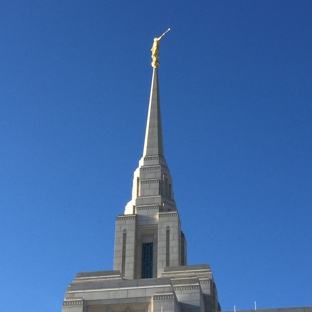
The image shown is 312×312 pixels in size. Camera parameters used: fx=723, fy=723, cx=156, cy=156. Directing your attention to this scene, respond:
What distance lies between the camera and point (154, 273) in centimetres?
5078

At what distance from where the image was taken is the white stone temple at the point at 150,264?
44.6 metres

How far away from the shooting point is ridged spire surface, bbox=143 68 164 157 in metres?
57.9

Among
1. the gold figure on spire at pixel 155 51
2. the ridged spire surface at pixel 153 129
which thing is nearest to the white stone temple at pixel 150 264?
the ridged spire surface at pixel 153 129

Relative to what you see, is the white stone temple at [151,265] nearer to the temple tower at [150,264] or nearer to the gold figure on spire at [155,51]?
the temple tower at [150,264]

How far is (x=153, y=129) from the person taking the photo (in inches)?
2325

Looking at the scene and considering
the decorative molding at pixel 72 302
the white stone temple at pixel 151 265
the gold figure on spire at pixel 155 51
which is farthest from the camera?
the gold figure on spire at pixel 155 51

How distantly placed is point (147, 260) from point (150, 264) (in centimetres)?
40

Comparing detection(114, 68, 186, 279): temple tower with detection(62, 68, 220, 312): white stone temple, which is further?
detection(114, 68, 186, 279): temple tower

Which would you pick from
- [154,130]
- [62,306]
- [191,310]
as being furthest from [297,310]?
[154,130]

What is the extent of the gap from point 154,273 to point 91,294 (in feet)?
22.3

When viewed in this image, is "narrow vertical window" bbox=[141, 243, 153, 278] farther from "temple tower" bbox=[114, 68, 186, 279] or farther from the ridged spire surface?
the ridged spire surface

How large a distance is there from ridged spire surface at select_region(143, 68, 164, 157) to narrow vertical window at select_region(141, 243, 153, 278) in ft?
27.9

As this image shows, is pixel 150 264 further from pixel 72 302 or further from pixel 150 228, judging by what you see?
pixel 72 302

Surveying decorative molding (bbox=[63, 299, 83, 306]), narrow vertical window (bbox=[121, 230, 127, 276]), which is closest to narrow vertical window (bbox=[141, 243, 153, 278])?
narrow vertical window (bbox=[121, 230, 127, 276])
